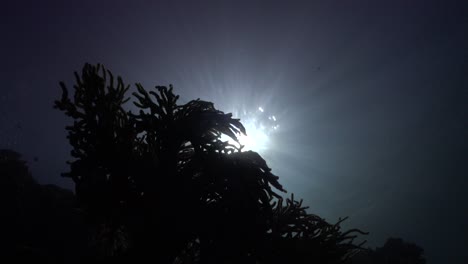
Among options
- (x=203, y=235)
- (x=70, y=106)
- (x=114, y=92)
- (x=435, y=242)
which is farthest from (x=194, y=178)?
(x=435, y=242)

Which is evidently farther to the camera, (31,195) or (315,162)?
(315,162)

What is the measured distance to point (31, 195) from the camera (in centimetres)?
1312

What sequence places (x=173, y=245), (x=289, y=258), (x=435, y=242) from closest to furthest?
(x=173, y=245)
(x=289, y=258)
(x=435, y=242)

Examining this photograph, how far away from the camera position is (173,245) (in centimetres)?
279

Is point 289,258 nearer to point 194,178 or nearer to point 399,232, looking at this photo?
point 194,178

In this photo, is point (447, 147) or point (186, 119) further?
point (447, 147)

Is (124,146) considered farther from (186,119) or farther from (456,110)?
(456,110)

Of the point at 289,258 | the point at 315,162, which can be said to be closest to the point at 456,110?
the point at 315,162

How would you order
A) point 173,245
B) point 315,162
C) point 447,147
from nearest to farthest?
point 173,245 → point 315,162 → point 447,147

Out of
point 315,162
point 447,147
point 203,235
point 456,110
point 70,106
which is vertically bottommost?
point 203,235

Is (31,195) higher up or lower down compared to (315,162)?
lower down

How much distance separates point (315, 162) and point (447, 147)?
39516 millimetres

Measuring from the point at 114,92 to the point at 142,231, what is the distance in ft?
5.58

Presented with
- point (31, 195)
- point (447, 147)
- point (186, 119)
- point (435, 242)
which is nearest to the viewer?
point (186, 119)
